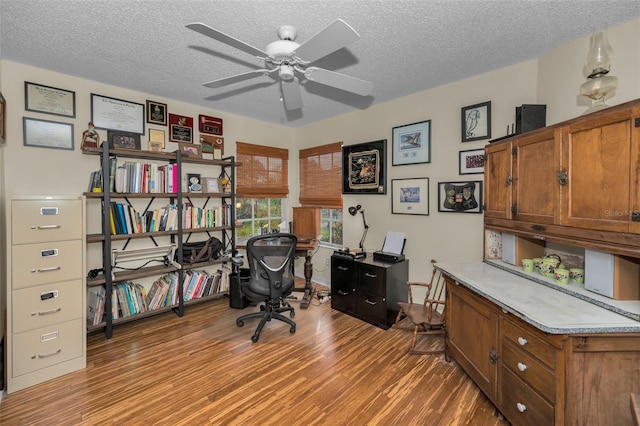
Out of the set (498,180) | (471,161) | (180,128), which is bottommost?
(498,180)

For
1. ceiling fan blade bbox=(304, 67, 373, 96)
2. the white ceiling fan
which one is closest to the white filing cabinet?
the white ceiling fan

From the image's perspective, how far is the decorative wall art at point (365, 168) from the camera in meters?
3.56

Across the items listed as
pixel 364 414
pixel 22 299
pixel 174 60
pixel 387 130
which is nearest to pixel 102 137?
pixel 174 60

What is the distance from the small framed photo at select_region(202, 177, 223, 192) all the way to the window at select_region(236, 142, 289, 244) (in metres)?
0.35

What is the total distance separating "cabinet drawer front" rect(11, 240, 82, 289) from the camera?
1998 millimetres

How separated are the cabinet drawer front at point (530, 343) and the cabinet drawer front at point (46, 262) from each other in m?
3.13

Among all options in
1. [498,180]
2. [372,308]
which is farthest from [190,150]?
[498,180]

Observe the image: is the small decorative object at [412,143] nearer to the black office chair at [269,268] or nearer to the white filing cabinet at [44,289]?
the black office chair at [269,268]

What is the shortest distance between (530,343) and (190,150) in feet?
12.0

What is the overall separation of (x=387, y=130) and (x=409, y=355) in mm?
2551

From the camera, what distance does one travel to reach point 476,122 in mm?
2723

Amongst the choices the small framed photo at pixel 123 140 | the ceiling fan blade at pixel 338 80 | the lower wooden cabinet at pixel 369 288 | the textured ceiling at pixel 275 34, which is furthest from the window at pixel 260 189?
the ceiling fan blade at pixel 338 80

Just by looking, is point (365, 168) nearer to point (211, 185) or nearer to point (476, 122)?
point (476, 122)

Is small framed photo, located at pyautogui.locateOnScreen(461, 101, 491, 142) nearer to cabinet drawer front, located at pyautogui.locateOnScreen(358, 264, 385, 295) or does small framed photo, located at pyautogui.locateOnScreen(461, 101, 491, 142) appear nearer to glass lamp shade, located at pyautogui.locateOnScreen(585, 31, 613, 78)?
glass lamp shade, located at pyautogui.locateOnScreen(585, 31, 613, 78)
